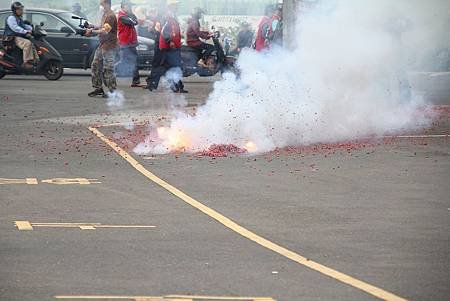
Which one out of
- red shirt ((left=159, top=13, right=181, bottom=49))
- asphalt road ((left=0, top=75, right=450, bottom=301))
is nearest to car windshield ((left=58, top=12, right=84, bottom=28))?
red shirt ((left=159, top=13, right=181, bottom=49))

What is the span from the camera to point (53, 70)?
31891mm

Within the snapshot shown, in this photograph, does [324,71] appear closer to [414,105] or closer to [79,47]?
[414,105]

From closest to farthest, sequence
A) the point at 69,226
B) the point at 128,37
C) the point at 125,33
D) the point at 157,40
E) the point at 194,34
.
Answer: the point at 69,226 → the point at 157,40 → the point at 125,33 → the point at 128,37 → the point at 194,34

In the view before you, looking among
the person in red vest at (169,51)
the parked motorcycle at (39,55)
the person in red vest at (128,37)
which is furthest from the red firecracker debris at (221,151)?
the parked motorcycle at (39,55)

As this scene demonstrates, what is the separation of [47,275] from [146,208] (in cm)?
341

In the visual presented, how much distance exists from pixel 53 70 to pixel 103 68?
5522mm

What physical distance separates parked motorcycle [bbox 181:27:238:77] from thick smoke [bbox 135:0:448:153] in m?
11.3

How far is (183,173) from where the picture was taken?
576 inches

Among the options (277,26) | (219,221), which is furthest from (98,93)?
(219,221)

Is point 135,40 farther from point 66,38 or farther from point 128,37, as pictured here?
point 66,38

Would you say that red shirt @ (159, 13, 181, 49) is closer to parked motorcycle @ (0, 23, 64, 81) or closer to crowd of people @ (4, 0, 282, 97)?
crowd of people @ (4, 0, 282, 97)

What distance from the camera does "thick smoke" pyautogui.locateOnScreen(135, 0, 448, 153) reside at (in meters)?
17.7

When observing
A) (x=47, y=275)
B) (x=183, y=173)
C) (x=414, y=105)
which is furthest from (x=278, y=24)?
(x=47, y=275)

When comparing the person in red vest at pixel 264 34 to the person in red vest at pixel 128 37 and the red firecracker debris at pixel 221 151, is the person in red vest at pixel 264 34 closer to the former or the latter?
the person in red vest at pixel 128 37
